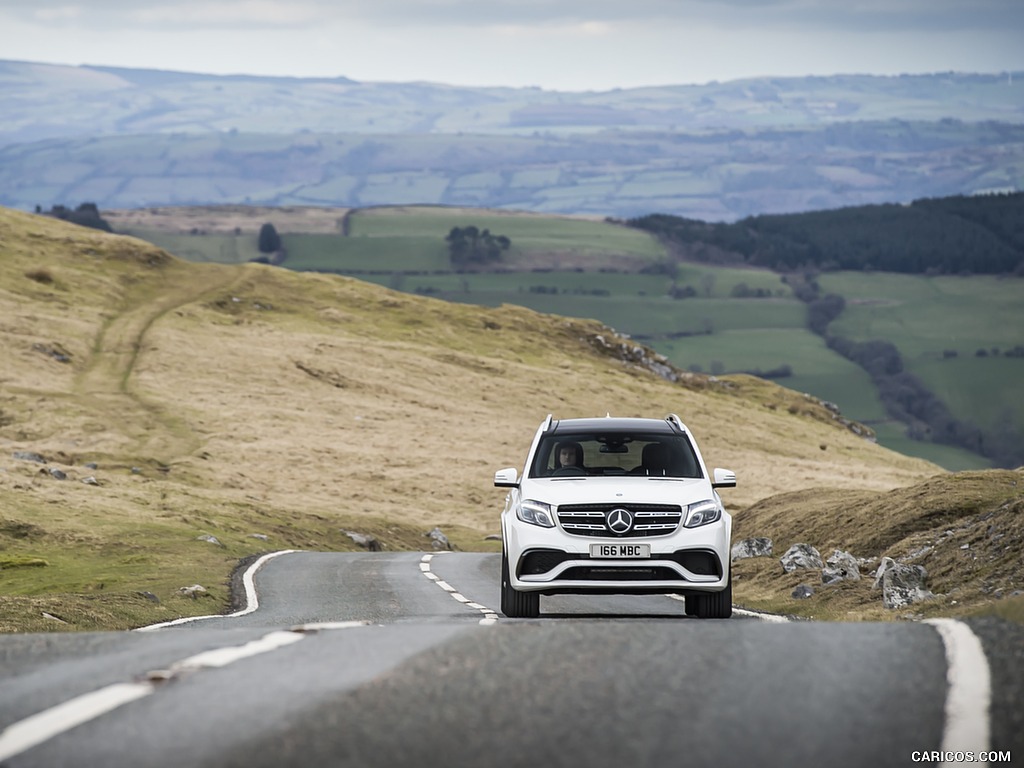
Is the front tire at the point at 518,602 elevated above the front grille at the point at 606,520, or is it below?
below

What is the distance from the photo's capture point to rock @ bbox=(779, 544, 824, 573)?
2727 centimetres

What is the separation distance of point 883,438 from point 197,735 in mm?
191214

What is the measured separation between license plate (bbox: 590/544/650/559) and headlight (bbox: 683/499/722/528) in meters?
0.68

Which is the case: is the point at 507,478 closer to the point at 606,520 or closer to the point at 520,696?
the point at 606,520

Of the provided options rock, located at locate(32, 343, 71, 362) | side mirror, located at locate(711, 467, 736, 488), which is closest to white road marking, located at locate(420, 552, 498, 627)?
side mirror, located at locate(711, 467, 736, 488)

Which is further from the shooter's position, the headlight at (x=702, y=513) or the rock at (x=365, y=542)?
the rock at (x=365, y=542)

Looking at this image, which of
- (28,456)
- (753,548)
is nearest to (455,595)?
(753,548)

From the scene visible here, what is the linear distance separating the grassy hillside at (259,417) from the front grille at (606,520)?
554cm

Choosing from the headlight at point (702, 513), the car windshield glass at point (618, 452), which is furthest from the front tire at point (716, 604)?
the car windshield glass at point (618, 452)

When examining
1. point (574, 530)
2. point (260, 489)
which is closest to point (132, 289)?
point (260, 489)

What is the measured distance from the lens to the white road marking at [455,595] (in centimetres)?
1994

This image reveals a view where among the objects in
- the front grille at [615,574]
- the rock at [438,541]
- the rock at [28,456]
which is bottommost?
the rock at [438,541]

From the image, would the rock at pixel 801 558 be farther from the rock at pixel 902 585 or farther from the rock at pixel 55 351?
the rock at pixel 55 351

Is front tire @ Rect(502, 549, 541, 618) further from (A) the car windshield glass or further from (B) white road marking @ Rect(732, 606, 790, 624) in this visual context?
(B) white road marking @ Rect(732, 606, 790, 624)
